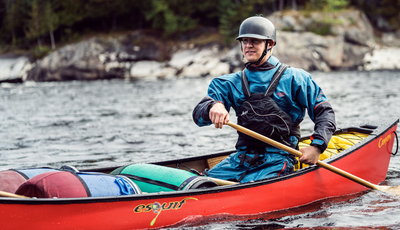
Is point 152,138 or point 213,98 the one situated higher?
point 213,98

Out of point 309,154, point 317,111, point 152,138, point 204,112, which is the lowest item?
point 152,138

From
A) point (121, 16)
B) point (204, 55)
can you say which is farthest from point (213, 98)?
point (121, 16)

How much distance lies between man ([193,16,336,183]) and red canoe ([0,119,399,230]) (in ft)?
0.84

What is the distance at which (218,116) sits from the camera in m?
3.78

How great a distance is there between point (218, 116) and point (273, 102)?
631 millimetres

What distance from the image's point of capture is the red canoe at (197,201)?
3258 millimetres

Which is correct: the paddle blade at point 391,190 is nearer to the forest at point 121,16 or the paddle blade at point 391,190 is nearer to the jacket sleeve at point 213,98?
the jacket sleeve at point 213,98

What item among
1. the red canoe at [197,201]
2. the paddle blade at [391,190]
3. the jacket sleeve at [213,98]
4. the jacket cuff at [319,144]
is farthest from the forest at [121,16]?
the jacket cuff at [319,144]

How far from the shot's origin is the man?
4039mm

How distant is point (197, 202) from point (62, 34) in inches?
1745

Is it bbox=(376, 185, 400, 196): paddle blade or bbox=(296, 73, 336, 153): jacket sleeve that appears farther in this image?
bbox=(376, 185, 400, 196): paddle blade

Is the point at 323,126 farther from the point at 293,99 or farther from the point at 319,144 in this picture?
the point at 293,99

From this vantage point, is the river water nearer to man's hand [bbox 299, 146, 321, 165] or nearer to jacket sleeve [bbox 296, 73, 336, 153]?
man's hand [bbox 299, 146, 321, 165]

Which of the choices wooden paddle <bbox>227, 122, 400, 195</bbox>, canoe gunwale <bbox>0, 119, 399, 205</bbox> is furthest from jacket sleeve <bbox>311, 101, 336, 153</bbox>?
canoe gunwale <bbox>0, 119, 399, 205</bbox>
